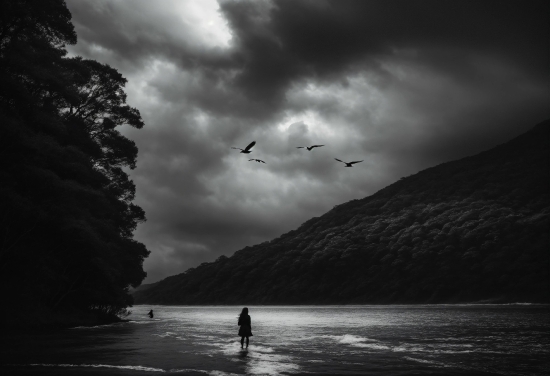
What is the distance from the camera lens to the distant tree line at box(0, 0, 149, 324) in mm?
26500

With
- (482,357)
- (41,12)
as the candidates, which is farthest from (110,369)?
(41,12)

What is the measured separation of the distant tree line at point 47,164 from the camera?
1043 inches

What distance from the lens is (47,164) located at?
2945 centimetres

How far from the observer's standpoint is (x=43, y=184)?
28.2m

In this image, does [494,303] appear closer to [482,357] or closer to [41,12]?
[482,357]

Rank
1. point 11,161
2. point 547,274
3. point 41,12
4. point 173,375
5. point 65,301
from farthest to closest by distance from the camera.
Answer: point 547,274
point 65,301
point 41,12
point 11,161
point 173,375

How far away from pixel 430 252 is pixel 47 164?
412 feet

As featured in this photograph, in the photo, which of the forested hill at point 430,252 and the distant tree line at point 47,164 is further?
the forested hill at point 430,252

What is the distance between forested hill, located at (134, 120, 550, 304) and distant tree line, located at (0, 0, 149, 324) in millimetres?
99563

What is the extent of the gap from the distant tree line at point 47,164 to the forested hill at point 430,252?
327 feet

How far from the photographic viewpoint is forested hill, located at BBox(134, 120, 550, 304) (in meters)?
122

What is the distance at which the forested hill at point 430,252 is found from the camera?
→ 122 m

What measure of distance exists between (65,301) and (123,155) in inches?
501

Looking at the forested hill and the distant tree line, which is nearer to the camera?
the distant tree line
